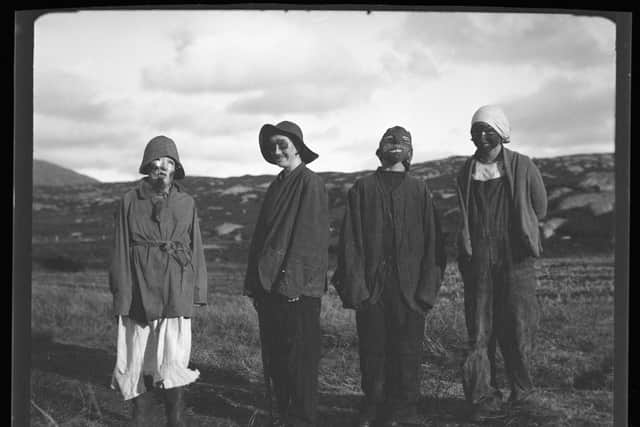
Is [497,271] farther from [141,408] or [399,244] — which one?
[141,408]

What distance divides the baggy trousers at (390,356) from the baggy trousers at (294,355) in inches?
14.5

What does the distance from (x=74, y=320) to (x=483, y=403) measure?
10.1ft

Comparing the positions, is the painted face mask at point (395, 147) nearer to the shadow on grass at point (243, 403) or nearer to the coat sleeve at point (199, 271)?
the coat sleeve at point (199, 271)

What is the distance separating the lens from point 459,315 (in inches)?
219

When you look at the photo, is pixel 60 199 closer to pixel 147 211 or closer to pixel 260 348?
pixel 147 211

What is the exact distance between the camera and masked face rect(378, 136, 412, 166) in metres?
5.59

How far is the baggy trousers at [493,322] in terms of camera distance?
5555 millimetres

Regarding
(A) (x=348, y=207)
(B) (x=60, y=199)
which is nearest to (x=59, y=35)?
(B) (x=60, y=199)

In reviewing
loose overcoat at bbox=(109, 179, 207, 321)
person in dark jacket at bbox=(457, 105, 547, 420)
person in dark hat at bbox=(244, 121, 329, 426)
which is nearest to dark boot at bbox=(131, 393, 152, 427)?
loose overcoat at bbox=(109, 179, 207, 321)

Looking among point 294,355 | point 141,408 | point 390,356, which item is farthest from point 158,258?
point 390,356

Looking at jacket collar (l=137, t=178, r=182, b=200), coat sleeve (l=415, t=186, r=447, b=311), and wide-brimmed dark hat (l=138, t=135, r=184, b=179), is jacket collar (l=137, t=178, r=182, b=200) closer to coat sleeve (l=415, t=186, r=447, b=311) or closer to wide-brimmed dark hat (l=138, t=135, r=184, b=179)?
wide-brimmed dark hat (l=138, t=135, r=184, b=179)

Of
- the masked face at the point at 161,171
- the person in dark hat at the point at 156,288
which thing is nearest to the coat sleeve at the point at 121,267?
the person in dark hat at the point at 156,288

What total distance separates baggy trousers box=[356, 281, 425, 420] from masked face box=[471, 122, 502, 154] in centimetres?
121

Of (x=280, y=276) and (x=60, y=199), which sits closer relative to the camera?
(x=280, y=276)
